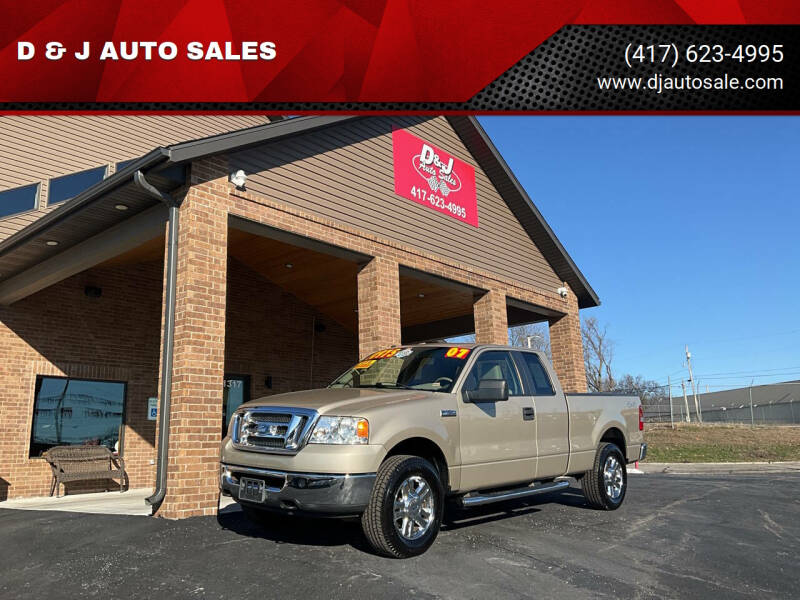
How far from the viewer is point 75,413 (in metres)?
12.1

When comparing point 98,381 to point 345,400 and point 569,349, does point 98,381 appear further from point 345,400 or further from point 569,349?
point 569,349

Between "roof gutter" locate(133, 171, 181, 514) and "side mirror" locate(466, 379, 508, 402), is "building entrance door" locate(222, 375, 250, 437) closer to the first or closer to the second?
"roof gutter" locate(133, 171, 181, 514)

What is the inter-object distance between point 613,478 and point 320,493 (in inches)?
175

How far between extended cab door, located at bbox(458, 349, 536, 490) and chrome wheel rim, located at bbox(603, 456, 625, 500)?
1.55 meters

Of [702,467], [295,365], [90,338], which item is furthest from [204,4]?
[702,467]

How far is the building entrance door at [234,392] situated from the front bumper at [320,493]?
912 centimetres

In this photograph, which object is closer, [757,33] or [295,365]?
[757,33]

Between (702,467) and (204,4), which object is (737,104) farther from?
(702,467)

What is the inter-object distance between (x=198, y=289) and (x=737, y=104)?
6.35 m

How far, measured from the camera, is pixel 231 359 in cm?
1375

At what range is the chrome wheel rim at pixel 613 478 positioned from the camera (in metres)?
7.54

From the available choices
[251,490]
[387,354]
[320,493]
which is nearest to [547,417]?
[387,354]

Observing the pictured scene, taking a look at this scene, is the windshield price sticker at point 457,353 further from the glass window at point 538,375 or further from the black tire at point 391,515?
the black tire at point 391,515

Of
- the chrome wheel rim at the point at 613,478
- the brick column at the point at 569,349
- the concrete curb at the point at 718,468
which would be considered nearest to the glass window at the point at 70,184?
the chrome wheel rim at the point at 613,478
